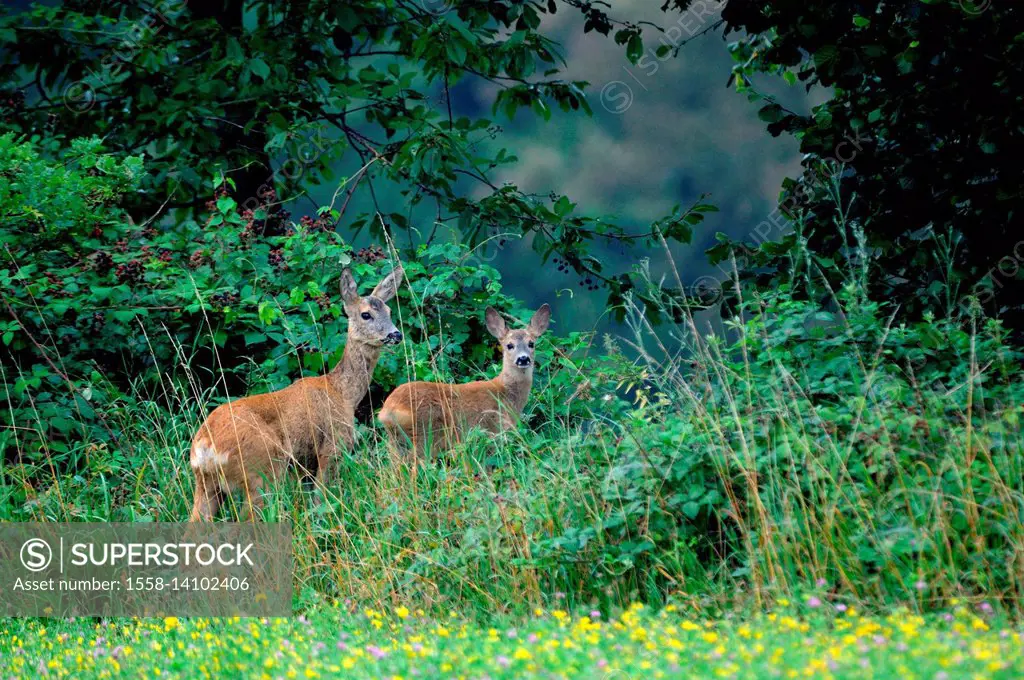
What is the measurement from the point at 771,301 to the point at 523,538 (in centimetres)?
194

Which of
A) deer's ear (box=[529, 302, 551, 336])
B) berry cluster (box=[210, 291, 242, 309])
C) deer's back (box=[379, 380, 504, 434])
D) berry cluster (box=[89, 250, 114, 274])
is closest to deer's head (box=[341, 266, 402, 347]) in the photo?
deer's back (box=[379, 380, 504, 434])

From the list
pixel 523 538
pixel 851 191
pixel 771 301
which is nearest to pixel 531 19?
pixel 851 191

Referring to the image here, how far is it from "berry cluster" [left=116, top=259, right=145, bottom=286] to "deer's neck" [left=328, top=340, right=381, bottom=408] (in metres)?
1.59

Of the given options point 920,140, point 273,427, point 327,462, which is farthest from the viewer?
point 327,462

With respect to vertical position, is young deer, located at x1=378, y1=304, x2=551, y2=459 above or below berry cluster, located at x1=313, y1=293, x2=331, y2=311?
below

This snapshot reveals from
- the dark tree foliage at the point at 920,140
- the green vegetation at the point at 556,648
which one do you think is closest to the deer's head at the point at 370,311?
the dark tree foliage at the point at 920,140

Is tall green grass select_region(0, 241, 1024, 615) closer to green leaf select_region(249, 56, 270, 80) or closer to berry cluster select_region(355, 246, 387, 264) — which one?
berry cluster select_region(355, 246, 387, 264)

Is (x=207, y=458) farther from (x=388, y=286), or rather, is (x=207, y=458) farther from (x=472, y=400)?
(x=472, y=400)

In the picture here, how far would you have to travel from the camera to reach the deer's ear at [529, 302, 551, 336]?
917 cm

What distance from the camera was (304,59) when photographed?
10906 millimetres

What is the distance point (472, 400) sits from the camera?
8742 mm

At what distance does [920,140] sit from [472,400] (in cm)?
363

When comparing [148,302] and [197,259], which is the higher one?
[197,259]

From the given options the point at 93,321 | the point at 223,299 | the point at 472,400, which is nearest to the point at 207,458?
the point at 223,299
